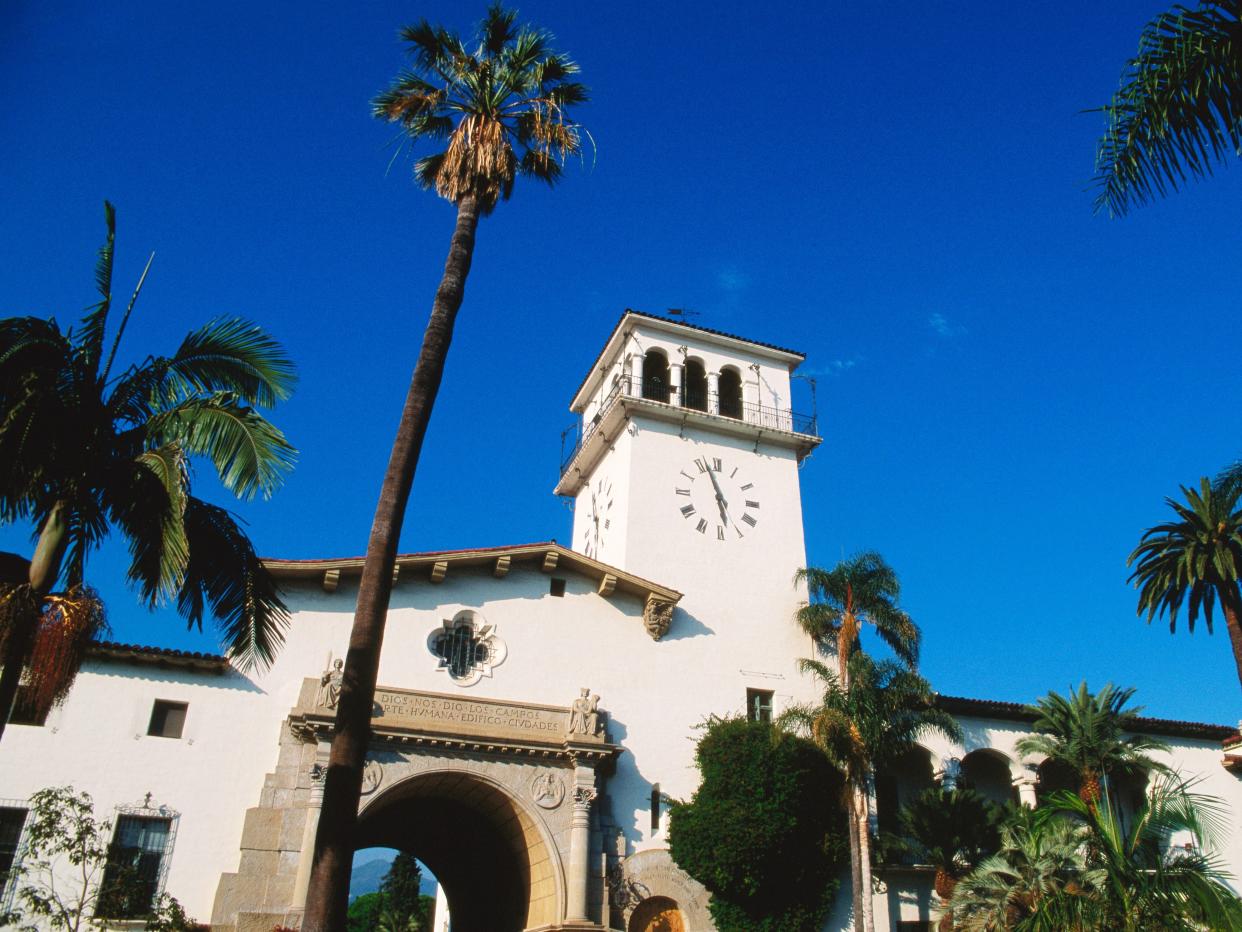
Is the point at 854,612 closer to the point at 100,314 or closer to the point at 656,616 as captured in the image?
the point at 656,616

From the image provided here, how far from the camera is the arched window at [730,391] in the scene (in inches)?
1391

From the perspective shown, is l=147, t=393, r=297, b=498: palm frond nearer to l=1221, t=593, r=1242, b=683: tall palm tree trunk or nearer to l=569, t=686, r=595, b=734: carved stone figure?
l=569, t=686, r=595, b=734: carved stone figure

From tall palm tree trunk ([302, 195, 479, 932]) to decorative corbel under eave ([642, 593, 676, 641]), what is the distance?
48.0 ft

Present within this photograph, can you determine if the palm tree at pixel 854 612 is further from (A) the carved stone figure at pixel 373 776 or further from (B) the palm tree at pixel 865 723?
(A) the carved stone figure at pixel 373 776

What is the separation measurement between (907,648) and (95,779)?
769 inches

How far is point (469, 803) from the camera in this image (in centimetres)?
2667

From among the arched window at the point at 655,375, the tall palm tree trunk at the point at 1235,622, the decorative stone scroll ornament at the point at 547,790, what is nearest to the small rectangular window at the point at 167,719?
the decorative stone scroll ornament at the point at 547,790

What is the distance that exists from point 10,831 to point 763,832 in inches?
632

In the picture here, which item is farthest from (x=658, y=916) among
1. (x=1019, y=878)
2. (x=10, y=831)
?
(x=10, y=831)

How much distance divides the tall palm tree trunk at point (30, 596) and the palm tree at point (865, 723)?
18.3 metres

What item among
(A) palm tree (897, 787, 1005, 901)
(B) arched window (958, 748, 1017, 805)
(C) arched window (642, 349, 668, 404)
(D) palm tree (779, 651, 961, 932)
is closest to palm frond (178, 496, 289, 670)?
(D) palm tree (779, 651, 961, 932)

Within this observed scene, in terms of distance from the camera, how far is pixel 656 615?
92.9 feet

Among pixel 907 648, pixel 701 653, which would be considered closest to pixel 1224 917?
pixel 907 648

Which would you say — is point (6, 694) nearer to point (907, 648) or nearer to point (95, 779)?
point (95, 779)
